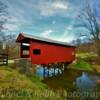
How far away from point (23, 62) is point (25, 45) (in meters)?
6.42

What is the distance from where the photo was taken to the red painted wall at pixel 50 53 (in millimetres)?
25852

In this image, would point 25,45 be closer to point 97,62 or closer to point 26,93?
point 26,93

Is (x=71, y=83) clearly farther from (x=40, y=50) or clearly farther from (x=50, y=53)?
(x=50, y=53)

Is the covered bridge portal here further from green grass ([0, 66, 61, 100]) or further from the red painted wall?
green grass ([0, 66, 61, 100])

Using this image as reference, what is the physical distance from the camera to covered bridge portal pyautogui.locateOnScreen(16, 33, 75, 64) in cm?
2517

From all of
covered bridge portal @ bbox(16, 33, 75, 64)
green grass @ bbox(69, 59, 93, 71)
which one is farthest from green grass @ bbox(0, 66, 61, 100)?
green grass @ bbox(69, 59, 93, 71)

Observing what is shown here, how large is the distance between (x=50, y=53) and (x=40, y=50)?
10.6 ft

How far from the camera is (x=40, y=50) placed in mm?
27344

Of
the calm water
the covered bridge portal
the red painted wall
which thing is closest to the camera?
the calm water

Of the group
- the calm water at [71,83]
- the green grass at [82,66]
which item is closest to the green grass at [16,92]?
the calm water at [71,83]

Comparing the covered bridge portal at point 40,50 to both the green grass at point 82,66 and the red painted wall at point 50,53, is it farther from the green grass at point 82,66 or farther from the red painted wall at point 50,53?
the green grass at point 82,66

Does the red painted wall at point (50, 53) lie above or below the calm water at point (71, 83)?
above

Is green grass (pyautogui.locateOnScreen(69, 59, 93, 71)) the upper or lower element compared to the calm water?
upper

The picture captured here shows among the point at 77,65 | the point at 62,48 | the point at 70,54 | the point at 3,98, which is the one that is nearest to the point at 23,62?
the point at 3,98
